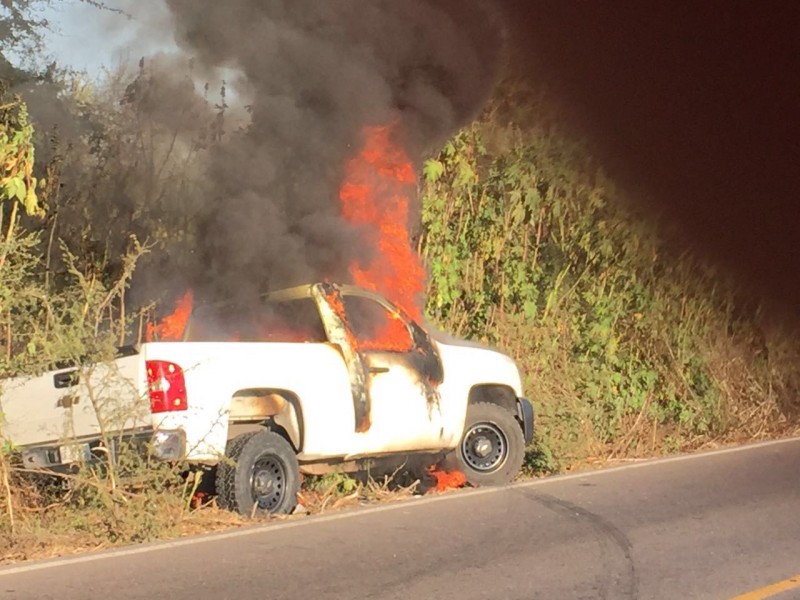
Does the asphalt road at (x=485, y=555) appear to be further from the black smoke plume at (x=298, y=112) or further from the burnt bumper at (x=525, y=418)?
the black smoke plume at (x=298, y=112)

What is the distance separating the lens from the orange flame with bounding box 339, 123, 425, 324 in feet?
34.0

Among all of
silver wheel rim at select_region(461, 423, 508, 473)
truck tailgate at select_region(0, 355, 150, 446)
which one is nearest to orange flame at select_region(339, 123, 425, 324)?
silver wheel rim at select_region(461, 423, 508, 473)

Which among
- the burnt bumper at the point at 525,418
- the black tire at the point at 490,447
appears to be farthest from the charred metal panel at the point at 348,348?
the burnt bumper at the point at 525,418

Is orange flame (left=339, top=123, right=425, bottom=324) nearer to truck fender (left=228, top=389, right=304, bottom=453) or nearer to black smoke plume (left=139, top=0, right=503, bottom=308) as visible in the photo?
black smoke plume (left=139, top=0, right=503, bottom=308)

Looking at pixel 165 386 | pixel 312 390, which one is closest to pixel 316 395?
pixel 312 390

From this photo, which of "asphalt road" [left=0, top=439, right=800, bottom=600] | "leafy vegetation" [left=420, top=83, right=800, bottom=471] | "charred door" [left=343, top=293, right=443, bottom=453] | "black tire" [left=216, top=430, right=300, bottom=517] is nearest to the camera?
"asphalt road" [left=0, top=439, right=800, bottom=600]

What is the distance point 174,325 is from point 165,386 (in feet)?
7.57

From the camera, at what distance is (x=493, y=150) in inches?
552

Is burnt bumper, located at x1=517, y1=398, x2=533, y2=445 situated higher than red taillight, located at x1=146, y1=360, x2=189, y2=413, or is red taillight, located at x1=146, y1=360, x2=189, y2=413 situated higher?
red taillight, located at x1=146, y1=360, x2=189, y2=413

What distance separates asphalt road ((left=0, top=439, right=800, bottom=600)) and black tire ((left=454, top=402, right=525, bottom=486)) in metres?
0.73

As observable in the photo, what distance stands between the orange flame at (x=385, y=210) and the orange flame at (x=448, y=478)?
5.00ft

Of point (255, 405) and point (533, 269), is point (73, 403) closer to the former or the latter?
point (255, 405)

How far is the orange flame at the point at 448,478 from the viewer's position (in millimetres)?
10188

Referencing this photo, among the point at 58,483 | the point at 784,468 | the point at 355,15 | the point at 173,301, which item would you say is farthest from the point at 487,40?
the point at 58,483
